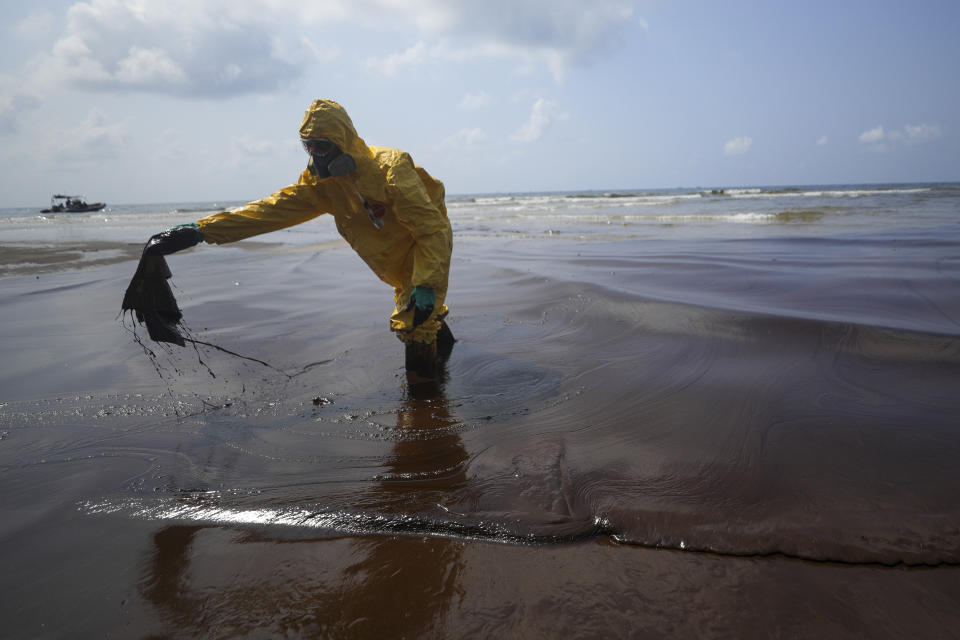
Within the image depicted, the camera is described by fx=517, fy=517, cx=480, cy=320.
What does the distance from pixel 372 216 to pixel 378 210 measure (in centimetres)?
5

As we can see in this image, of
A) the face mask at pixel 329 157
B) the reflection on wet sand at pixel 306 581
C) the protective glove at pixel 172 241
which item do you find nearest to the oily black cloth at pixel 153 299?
the protective glove at pixel 172 241

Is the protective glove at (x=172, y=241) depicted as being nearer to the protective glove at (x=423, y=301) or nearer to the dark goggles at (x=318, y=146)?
the dark goggles at (x=318, y=146)

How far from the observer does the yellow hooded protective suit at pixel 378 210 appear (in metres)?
Result: 2.76

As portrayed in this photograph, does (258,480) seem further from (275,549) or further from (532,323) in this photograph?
(532,323)

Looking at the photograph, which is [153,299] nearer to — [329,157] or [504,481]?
[329,157]

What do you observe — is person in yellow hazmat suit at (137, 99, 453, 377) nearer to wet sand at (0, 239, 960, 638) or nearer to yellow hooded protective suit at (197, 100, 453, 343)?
→ yellow hooded protective suit at (197, 100, 453, 343)

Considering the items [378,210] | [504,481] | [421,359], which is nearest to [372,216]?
[378,210]

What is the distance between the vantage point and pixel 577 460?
2.09 m

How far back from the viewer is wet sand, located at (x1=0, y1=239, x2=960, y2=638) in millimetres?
1371

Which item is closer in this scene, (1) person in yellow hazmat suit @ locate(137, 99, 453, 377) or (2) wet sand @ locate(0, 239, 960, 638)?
(2) wet sand @ locate(0, 239, 960, 638)

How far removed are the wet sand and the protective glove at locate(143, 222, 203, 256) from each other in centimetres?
83

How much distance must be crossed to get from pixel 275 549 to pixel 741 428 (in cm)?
193

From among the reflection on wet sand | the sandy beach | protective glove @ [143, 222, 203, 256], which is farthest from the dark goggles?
the reflection on wet sand

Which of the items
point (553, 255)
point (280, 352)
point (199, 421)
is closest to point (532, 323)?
point (280, 352)
